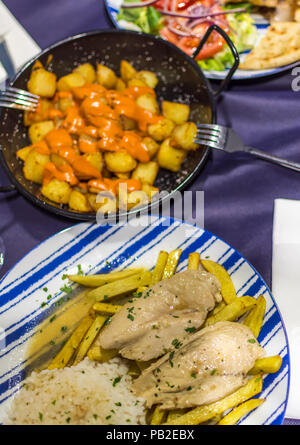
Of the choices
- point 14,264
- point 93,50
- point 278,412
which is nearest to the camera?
point 278,412

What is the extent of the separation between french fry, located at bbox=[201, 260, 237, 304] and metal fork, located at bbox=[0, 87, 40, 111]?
1.05m

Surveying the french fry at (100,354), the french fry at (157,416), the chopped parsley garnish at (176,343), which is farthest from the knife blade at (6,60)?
the french fry at (157,416)

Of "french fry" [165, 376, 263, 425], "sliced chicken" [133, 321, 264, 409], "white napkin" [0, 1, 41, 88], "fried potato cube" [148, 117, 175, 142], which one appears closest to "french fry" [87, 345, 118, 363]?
"sliced chicken" [133, 321, 264, 409]

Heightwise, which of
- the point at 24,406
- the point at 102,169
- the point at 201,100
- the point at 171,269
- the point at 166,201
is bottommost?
the point at 24,406

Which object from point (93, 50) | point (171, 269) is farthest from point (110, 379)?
point (93, 50)

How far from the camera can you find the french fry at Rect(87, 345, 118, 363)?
6.45 feet

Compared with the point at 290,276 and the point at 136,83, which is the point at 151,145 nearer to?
the point at 136,83

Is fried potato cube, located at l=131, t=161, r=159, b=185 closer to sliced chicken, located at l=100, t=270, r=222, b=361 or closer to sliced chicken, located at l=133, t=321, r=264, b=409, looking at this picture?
sliced chicken, located at l=100, t=270, r=222, b=361

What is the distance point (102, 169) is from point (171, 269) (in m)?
0.54

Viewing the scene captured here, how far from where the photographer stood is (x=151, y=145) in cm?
215

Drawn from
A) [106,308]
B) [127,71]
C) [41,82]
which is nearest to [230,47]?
[127,71]

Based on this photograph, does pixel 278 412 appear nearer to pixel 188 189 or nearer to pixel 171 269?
pixel 171 269

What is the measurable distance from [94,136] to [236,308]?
3.10ft

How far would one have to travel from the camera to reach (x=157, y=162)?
221cm
